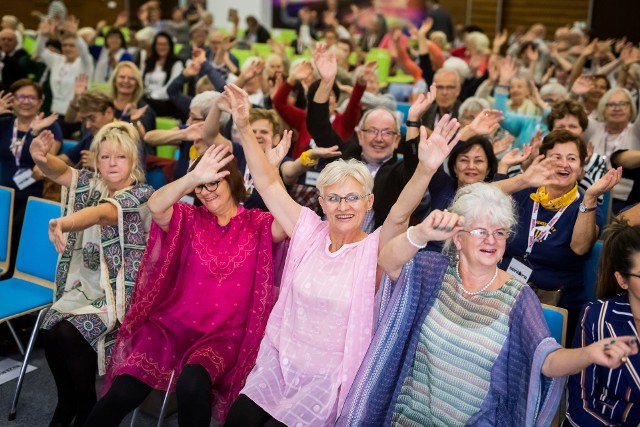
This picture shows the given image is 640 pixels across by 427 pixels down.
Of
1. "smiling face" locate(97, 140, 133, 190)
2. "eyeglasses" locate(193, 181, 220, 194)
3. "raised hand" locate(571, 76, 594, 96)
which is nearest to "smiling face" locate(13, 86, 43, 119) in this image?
"smiling face" locate(97, 140, 133, 190)

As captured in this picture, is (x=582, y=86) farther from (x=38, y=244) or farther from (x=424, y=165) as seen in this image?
(x=38, y=244)

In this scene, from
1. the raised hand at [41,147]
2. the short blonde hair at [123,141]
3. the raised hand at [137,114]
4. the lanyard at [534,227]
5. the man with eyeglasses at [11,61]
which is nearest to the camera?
the lanyard at [534,227]

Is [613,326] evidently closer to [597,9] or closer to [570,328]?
[570,328]

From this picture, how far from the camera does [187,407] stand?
2594 mm

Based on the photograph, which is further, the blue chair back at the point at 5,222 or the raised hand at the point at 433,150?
the blue chair back at the point at 5,222

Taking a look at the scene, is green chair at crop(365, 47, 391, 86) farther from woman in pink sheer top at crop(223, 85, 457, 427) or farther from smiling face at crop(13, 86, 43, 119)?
woman in pink sheer top at crop(223, 85, 457, 427)

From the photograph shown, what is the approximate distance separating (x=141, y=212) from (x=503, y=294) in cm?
158

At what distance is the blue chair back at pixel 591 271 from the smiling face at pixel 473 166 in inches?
24.1

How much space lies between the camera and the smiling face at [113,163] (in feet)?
10.5

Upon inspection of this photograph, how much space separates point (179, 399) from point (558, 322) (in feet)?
4.33

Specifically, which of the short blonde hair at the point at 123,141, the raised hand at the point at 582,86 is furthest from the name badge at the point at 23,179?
the raised hand at the point at 582,86

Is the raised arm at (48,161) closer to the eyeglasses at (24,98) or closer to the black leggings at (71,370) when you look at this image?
the black leggings at (71,370)

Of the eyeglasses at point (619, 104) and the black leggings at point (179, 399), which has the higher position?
the eyeglasses at point (619, 104)

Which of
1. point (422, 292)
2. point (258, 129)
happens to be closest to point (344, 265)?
point (422, 292)
